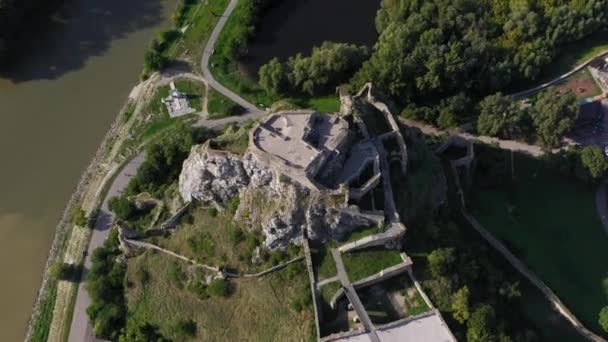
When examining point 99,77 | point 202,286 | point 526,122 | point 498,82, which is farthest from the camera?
point 99,77

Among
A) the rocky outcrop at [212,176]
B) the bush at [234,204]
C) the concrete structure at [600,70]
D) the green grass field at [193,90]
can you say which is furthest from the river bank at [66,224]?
the concrete structure at [600,70]

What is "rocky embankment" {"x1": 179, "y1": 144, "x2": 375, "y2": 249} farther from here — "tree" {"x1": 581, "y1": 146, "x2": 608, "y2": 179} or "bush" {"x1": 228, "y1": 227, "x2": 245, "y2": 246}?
"tree" {"x1": 581, "y1": 146, "x2": 608, "y2": 179}

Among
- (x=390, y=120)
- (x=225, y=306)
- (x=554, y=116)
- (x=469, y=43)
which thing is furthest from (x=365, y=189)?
(x=469, y=43)

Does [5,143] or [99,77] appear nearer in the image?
[5,143]

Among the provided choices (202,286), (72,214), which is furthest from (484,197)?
(72,214)

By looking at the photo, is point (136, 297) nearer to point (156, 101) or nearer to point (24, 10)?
point (156, 101)

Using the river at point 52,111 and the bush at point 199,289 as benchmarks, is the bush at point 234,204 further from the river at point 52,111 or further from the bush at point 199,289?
the river at point 52,111

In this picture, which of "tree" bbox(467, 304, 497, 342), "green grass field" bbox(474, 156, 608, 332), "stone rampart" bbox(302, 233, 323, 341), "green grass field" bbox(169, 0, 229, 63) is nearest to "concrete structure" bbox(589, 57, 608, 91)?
"green grass field" bbox(474, 156, 608, 332)
